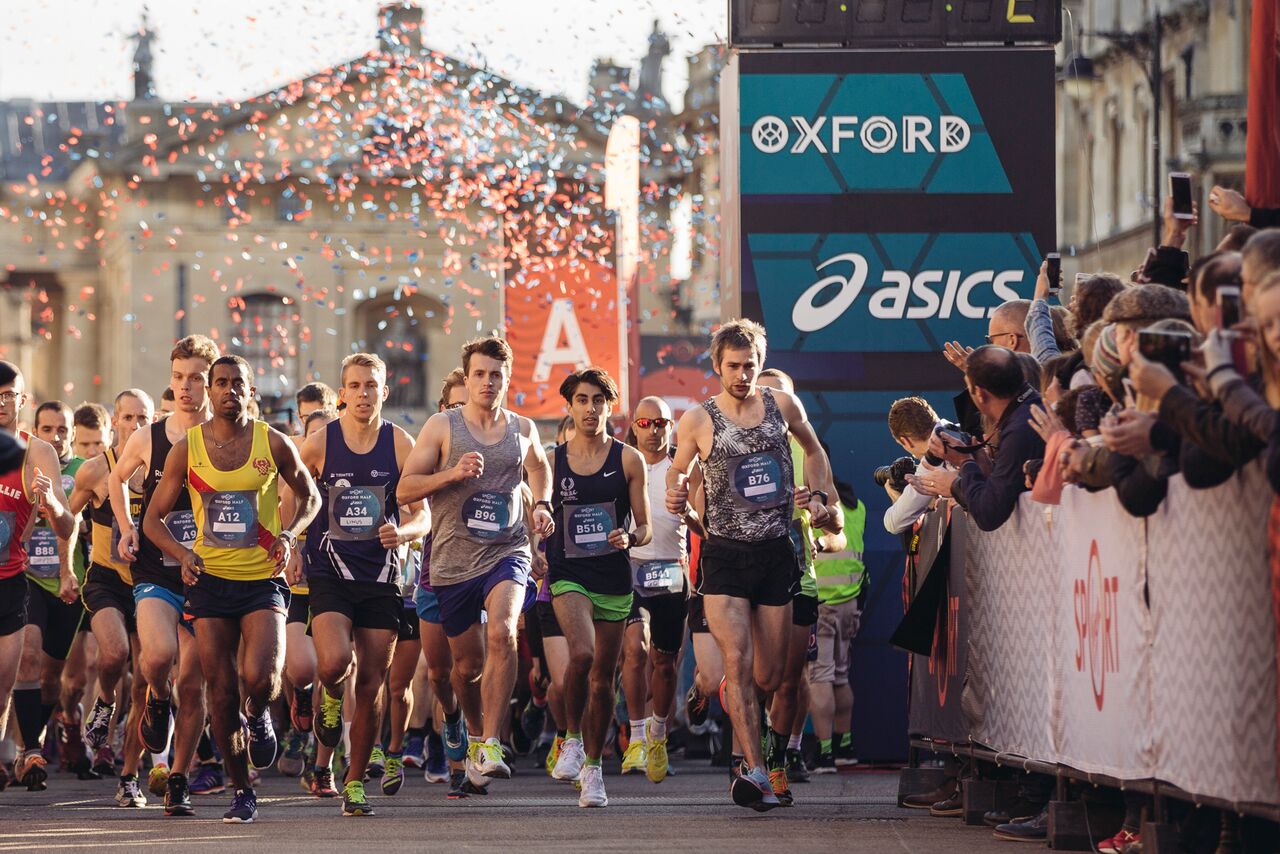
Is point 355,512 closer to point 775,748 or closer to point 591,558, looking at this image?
point 591,558

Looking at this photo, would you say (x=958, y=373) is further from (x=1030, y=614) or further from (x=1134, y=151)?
(x=1134, y=151)

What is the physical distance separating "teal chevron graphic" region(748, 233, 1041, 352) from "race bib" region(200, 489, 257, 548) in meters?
4.21

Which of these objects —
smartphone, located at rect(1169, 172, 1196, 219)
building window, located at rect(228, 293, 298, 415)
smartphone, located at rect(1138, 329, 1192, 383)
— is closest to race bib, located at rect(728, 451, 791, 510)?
smartphone, located at rect(1169, 172, 1196, 219)

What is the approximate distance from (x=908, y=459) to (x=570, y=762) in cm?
219

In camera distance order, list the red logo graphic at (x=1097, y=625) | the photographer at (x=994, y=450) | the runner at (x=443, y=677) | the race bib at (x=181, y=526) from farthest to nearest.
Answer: the runner at (x=443, y=677) < the race bib at (x=181, y=526) < the photographer at (x=994, y=450) < the red logo graphic at (x=1097, y=625)


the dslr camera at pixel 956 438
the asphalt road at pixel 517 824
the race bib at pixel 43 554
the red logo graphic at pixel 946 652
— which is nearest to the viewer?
the asphalt road at pixel 517 824

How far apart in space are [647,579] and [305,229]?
186ft

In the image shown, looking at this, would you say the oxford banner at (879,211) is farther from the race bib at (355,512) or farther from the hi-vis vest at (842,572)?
the race bib at (355,512)

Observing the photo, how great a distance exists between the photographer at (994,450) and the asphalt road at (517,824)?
1333mm

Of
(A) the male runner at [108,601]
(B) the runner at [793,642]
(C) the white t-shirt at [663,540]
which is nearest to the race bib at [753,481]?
(B) the runner at [793,642]

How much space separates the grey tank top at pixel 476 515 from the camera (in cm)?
1101

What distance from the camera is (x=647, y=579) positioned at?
43.6ft

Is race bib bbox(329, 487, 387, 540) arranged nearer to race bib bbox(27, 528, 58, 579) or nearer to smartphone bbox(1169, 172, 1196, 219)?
race bib bbox(27, 528, 58, 579)

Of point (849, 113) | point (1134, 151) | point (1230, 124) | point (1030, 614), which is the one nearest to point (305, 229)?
point (1134, 151)
